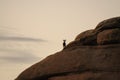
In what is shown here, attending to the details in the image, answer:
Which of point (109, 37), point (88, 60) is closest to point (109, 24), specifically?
point (109, 37)

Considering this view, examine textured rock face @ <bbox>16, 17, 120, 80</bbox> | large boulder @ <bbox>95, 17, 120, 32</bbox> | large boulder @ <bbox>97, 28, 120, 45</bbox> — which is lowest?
textured rock face @ <bbox>16, 17, 120, 80</bbox>

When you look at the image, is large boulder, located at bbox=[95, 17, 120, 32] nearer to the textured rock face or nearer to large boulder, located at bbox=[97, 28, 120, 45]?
the textured rock face

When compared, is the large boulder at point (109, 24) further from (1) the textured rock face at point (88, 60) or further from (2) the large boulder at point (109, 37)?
(2) the large boulder at point (109, 37)

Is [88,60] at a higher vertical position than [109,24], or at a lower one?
lower

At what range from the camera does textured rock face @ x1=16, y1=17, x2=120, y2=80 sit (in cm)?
3641

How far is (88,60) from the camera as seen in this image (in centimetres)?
3822

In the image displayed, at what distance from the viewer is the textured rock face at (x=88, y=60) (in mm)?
36406

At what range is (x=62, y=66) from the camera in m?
39.9

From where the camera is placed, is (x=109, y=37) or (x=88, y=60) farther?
(x=109, y=37)

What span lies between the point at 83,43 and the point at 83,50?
102 inches

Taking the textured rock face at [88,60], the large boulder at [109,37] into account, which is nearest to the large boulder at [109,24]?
the textured rock face at [88,60]

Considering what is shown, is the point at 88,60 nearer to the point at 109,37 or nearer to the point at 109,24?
the point at 109,37

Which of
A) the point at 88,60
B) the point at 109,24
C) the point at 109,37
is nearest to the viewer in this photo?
the point at 88,60

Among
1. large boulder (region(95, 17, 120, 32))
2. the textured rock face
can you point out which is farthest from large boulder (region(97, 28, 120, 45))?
large boulder (region(95, 17, 120, 32))
